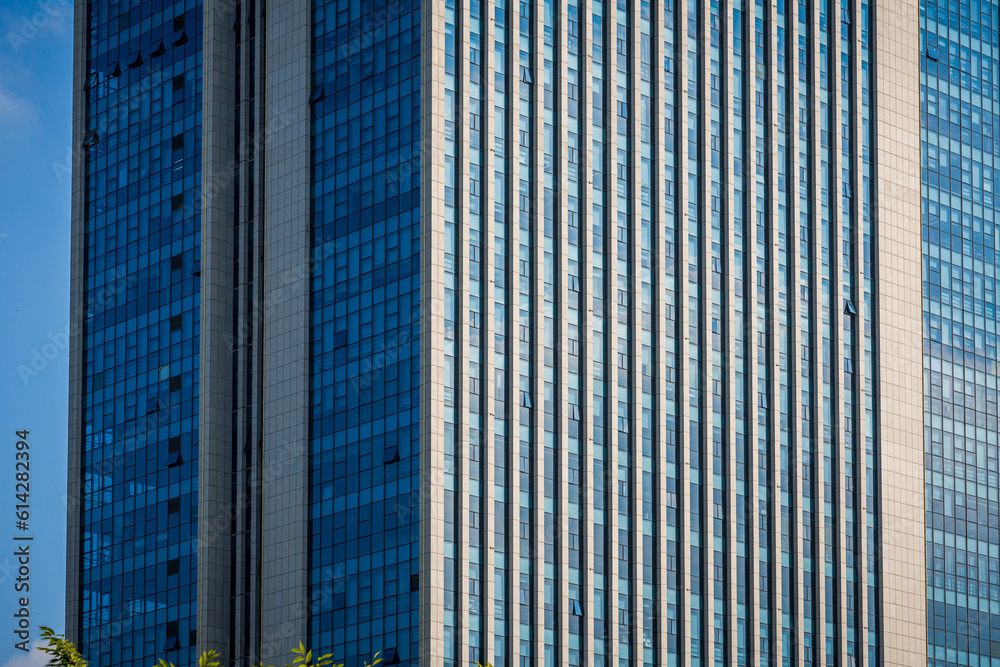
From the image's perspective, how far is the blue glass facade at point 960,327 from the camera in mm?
123812

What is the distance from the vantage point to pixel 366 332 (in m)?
106

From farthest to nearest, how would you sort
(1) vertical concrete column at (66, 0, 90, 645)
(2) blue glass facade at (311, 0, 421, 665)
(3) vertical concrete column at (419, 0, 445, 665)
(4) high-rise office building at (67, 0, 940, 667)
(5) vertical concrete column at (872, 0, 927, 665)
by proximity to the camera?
(1) vertical concrete column at (66, 0, 90, 645)
(5) vertical concrete column at (872, 0, 927, 665)
(4) high-rise office building at (67, 0, 940, 667)
(2) blue glass facade at (311, 0, 421, 665)
(3) vertical concrete column at (419, 0, 445, 665)

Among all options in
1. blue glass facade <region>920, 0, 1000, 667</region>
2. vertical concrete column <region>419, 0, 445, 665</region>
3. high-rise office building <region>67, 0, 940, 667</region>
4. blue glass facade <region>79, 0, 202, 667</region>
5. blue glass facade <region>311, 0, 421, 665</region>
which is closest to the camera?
vertical concrete column <region>419, 0, 445, 665</region>

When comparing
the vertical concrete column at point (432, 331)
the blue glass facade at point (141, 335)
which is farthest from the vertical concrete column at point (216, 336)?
the vertical concrete column at point (432, 331)

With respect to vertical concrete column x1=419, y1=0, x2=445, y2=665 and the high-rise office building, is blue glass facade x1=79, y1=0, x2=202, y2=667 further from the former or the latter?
vertical concrete column x1=419, y1=0, x2=445, y2=665

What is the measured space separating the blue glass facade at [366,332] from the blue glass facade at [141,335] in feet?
42.5

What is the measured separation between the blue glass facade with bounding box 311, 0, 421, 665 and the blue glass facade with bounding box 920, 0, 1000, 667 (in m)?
43.0

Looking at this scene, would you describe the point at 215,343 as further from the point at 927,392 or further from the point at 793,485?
the point at 927,392

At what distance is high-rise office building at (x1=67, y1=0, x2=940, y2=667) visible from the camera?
102938 millimetres

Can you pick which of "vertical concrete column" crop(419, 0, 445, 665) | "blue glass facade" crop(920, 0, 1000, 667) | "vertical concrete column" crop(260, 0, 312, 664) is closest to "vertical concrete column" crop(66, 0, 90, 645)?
"vertical concrete column" crop(260, 0, 312, 664)

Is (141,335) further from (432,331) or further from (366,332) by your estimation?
(432,331)

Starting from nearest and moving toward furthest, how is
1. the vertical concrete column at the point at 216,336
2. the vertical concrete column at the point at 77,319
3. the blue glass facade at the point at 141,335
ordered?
the vertical concrete column at the point at 216,336 → the blue glass facade at the point at 141,335 → the vertical concrete column at the point at 77,319

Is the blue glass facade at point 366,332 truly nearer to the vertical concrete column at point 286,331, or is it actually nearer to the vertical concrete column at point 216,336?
the vertical concrete column at point 286,331

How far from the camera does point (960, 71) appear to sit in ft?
433
